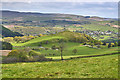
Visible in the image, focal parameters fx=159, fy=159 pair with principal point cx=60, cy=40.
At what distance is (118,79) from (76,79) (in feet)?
14.2

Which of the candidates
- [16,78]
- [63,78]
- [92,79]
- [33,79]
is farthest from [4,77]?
[92,79]

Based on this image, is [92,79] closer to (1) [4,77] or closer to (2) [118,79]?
(2) [118,79]

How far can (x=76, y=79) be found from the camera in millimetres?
16609

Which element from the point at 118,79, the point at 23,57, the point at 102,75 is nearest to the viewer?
the point at 118,79

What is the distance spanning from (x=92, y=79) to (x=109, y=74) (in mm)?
2826

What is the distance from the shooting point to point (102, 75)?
1803 centimetres

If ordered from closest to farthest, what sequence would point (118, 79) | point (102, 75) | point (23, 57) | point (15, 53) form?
point (118, 79) → point (102, 75) → point (23, 57) → point (15, 53)

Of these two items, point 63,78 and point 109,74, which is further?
point 109,74

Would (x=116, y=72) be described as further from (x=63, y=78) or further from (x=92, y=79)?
(x=63, y=78)

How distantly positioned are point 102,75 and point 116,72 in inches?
84.0

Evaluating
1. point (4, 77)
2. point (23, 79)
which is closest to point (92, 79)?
point (23, 79)

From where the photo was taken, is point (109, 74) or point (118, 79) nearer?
point (118, 79)

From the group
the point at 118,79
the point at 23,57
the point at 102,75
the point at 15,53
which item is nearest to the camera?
the point at 118,79

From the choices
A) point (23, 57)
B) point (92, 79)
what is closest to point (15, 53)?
point (23, 57)
